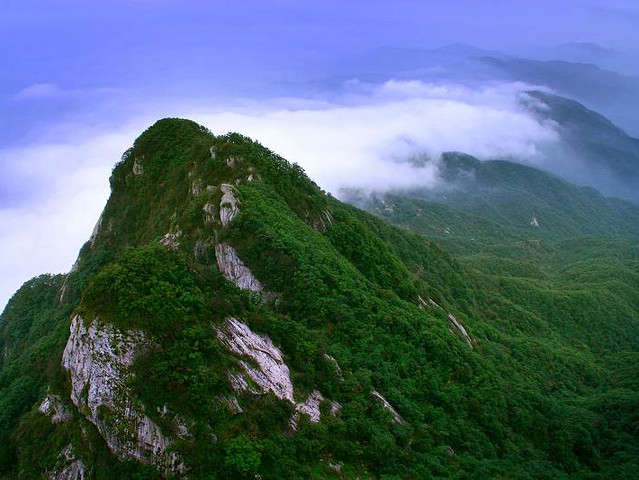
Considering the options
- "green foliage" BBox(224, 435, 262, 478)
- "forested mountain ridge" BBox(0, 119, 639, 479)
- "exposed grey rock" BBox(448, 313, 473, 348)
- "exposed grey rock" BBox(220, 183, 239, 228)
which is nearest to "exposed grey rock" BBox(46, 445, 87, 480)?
"forested mountain ridge" BBox(0, 119, 639, 479)

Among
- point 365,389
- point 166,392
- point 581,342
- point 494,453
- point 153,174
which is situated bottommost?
point 581,342

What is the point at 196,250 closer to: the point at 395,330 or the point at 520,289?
the point at 395,330

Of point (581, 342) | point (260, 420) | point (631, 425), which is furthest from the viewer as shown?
point (581, 342)

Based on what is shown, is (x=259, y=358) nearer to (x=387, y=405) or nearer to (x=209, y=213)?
(x=387, y=405)

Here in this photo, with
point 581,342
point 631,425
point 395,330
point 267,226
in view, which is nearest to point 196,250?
point 267,226

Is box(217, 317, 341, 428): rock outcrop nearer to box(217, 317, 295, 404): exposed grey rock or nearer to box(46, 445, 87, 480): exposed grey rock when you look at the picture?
box(217, 317, 295, 404): exposed grey rock

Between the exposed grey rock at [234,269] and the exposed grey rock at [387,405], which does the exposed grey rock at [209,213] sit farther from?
the exposed grey rock at [387,405]

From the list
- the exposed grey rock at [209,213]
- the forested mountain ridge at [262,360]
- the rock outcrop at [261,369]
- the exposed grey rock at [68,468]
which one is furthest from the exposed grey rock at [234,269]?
the exposed grey rock at [68,468]
